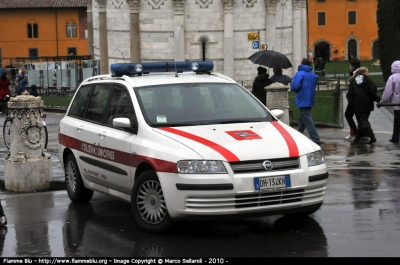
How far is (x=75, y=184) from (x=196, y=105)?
7.17 feet

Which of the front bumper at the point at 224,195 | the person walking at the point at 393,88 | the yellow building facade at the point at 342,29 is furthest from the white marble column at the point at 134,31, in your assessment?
the yellow building facade at the point at 342,29

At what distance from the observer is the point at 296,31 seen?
51469mm

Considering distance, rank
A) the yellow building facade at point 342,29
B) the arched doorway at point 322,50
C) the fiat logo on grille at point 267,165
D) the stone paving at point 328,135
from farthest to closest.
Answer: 1. the arched doorway at point 322,50
2. the yellow building facade at point 342,29
3. the stone paving at point 328,135
4. the fiat logo on grille at point 267,165

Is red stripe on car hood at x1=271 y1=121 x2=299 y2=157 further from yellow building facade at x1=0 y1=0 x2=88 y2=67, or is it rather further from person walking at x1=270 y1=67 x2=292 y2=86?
yellow building facade at x1=0 y1=0 x2=88 y2=67

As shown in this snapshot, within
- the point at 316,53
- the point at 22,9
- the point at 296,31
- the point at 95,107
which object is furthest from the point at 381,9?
the point at 22,9

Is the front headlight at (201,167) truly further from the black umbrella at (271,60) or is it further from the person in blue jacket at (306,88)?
the black umbrella at (271,60)

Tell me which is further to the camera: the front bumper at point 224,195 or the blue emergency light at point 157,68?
the blue emergency light at point 157,68

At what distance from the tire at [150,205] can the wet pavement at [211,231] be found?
119 millimetres

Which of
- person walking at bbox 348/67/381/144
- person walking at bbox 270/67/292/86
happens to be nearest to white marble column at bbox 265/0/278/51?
person walking at bbox 270/67/292/86

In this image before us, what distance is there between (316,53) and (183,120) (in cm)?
8810

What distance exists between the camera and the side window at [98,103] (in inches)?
424

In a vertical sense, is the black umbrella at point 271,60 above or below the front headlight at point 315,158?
above

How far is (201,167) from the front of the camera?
8.77 metres

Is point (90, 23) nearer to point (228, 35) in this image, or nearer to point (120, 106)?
point (228, 35)
